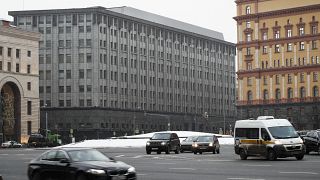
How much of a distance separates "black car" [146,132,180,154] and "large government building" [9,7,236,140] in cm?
7387

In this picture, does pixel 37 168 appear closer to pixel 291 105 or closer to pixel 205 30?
pixel 291 105

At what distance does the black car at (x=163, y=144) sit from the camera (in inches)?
1928

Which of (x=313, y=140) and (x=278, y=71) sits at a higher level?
(x=278, y=71)

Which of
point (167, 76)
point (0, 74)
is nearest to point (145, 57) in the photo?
point (167, 76)

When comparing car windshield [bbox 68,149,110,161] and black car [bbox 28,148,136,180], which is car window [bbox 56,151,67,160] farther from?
car windshield [bbox 68,149,110,161]

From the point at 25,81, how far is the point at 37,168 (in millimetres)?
101917

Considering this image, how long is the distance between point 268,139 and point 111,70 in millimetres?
106988

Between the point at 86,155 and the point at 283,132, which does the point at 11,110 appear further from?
the point at 86,155

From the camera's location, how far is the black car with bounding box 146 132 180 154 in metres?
49.0

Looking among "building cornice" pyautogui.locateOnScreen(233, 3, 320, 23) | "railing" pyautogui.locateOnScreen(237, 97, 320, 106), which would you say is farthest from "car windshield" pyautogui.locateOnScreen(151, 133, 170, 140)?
"building cornice" pyautogui.locateOnScreen(233, 3, 320, 23)

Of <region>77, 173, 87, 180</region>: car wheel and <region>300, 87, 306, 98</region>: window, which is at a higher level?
<region>300, 87, 306, 98</region>: window

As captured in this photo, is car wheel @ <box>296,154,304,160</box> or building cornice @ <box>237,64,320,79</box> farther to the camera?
building cornice @ <box>237,64,320,79</box>

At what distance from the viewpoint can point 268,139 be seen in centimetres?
3431

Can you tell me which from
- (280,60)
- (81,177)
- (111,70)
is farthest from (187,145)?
(280,60)
